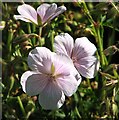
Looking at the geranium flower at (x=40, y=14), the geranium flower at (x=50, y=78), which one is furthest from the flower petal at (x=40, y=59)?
the geranium flower at (x=40, y=14)

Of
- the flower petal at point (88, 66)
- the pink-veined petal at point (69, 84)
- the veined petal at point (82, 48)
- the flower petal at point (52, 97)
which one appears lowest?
the flower petal at point (52, 97)

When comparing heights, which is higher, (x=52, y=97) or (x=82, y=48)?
(x=82, y=48)

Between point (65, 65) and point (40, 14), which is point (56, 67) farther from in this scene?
point (40, 14)

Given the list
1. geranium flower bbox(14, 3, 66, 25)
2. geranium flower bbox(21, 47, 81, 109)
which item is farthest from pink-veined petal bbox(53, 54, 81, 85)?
geranium flower bbox(14, 3, 66, 25)

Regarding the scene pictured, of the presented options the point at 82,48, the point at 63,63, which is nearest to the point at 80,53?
the point at 82,48

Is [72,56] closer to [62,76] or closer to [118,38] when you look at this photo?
[62,76]

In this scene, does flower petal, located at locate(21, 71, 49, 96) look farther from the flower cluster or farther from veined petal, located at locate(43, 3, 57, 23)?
veined petal, located at locate(43, 3, 57, 23)

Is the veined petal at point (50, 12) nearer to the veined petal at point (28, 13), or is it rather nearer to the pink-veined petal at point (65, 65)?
the veined petal at point (28, 13)
